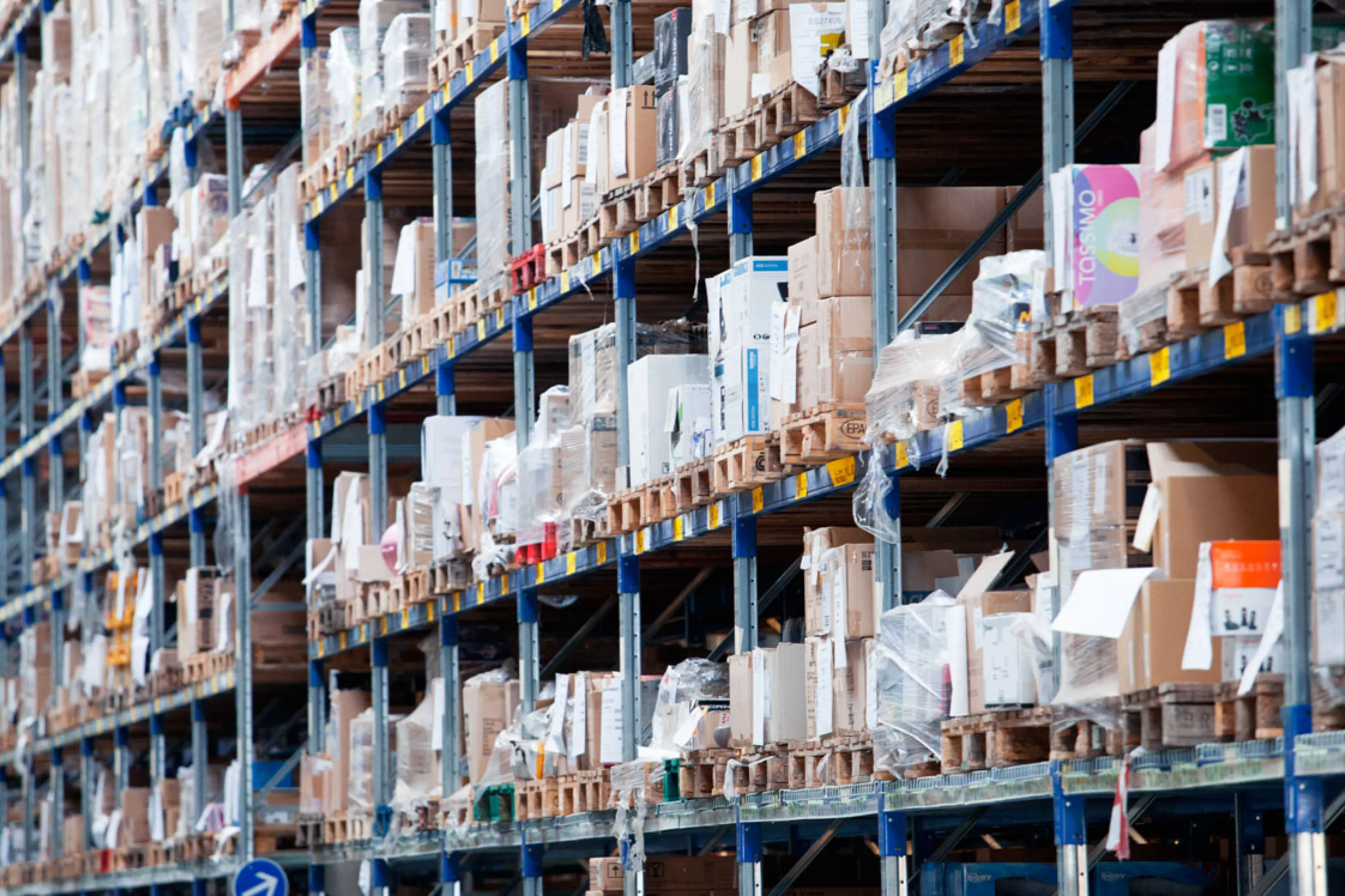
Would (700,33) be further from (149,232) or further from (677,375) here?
(149,232)

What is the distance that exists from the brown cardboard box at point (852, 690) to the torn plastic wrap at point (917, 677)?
230 millimetres

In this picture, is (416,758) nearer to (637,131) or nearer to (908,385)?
(637,131)

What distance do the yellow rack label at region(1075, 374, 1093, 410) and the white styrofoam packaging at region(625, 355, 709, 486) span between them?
10.4 feet

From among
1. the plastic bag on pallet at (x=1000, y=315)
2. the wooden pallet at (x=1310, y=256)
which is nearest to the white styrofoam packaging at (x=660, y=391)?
the plastic bag on pallet at (x=1000, y=315)

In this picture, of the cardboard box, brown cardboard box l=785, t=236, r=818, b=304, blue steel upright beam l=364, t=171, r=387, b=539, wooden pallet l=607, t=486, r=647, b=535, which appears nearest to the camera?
brown cardboard box l=785, t=236, r=818, b=304

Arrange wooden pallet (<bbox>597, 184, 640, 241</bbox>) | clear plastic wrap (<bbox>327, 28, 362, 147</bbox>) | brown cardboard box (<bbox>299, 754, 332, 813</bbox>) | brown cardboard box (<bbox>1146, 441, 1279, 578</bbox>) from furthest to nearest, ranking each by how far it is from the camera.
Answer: brown cardboard box (<bbox>299, 754, 332, 813</bbox>), clear plastic wrap (<bbox>327, 28, 362, 147</bbox>), wooden pallet (<bbox>597, 184, 640, 241</bbox>), brown cardboard box (<bbox>1146, 441, 1279, 578</bbox>)

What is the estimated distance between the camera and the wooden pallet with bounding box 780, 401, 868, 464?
788 cm

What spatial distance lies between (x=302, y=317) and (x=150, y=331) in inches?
139

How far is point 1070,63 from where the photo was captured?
22.2 ft

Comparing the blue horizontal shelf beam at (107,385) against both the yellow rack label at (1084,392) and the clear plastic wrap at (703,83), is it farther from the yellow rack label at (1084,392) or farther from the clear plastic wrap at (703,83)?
the yellow rack label at (1084,392)

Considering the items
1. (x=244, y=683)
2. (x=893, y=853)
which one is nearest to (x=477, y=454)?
(x=244, y=683)

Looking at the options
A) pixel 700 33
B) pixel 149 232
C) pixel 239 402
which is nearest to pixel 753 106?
pixel 700 33

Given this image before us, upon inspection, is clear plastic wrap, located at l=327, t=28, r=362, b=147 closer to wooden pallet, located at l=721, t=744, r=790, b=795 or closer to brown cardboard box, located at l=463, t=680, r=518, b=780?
brown cardboard box, located at l=463, t=680, r=518, b=780

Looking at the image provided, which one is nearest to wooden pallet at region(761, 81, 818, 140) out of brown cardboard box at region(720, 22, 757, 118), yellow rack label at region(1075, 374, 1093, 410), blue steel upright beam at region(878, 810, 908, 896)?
brown cardboard box at region(720, 22, 757, 118)
